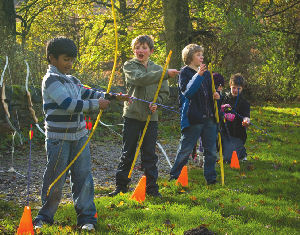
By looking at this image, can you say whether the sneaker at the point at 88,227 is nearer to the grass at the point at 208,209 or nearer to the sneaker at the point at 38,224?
the grass at the point at 208,209

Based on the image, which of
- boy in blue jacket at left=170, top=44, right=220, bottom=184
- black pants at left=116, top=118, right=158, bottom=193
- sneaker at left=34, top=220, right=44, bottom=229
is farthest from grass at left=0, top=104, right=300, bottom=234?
boy in blue jacket at left=170, top=44, right=220, bottom=184

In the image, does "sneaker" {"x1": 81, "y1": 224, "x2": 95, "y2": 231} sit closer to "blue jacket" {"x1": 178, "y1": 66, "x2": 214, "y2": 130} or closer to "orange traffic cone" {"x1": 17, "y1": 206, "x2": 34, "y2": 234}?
"orange traffic cone" {"x1": 17, "y1": 206, "x2": 34, "y2": 234}

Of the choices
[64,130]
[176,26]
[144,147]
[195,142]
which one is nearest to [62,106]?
[64,130]

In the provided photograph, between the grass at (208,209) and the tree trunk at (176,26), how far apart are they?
6.28 m

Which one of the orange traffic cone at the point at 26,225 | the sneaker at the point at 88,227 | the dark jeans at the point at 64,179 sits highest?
the dark jeans at the point at 64,179

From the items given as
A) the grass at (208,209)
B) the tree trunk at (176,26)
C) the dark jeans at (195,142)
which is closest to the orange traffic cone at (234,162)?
the grass at (208,209)

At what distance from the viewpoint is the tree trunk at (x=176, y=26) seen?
39.9 feet

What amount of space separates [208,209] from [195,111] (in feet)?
4.30

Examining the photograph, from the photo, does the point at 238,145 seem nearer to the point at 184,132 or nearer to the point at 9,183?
the point at 184,132

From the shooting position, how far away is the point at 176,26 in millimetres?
12219

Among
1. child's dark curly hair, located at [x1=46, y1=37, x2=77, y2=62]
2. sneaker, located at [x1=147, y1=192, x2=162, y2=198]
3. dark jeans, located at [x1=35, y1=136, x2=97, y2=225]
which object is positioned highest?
child's dark curly hair, located at [x1=46, y1=37, x2=77, y2=62]

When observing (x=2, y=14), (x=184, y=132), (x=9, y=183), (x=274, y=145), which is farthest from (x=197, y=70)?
(x=2, y=14)

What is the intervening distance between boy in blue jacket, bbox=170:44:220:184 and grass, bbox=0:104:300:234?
1.64 feet

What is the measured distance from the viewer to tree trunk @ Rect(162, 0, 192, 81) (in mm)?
12156
